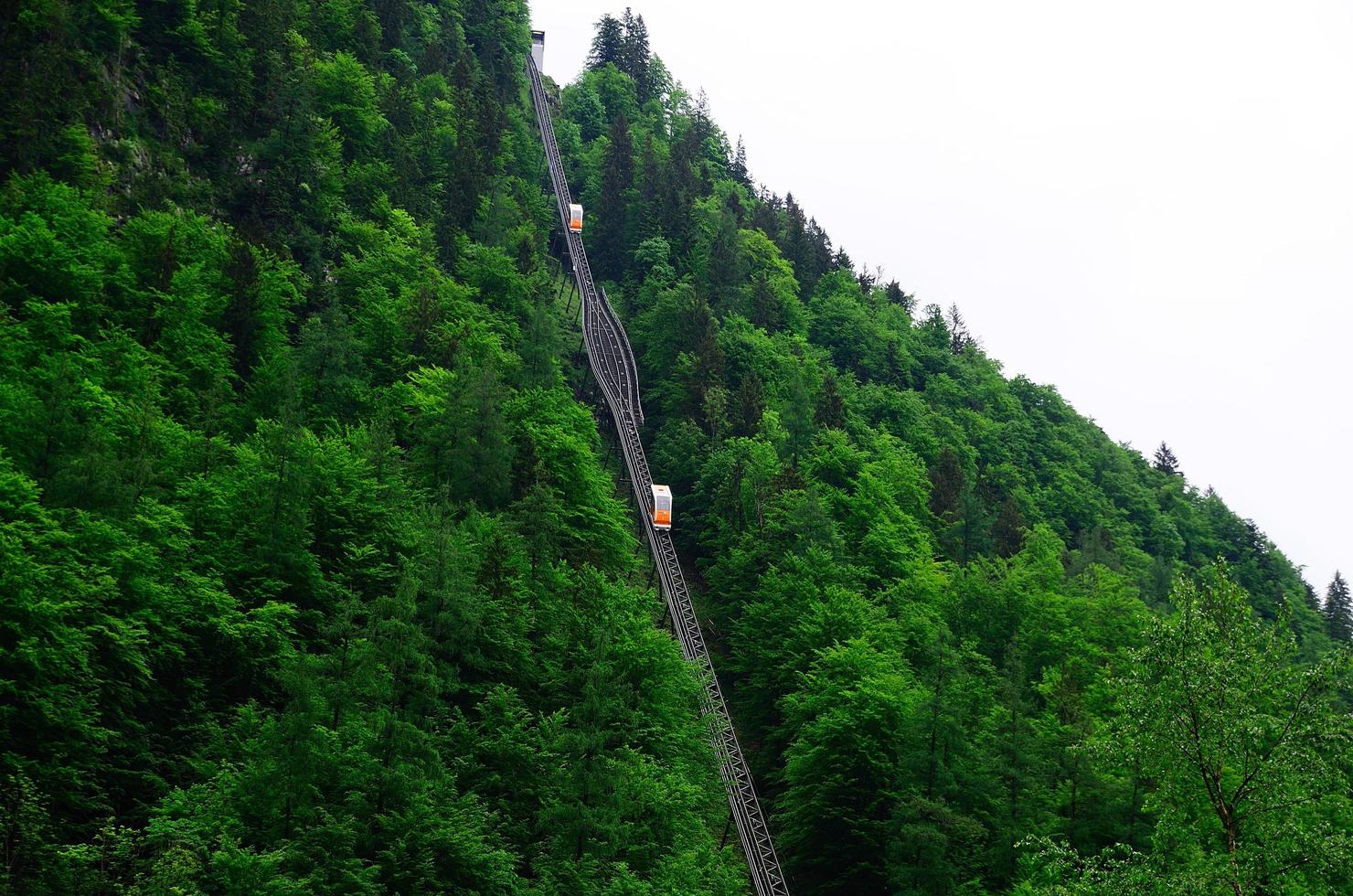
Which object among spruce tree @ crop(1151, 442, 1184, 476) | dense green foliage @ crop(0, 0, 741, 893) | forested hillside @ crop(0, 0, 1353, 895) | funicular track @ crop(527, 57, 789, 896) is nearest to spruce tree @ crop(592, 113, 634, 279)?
funicular track @ crop(527, 57, 789, 896)

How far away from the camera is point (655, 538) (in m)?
52.5

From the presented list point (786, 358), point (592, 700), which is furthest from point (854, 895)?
point (786, 358)

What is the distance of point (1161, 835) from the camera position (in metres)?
22.0

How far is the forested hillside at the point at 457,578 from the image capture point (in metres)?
23.0

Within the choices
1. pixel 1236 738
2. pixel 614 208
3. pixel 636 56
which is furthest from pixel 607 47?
pixel 1236 738

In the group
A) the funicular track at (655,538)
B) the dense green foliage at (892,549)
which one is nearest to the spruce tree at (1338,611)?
the dense green foliage at (892,549)

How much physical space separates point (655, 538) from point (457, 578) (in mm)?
22214

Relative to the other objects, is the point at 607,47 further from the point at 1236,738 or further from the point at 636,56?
the point at 1236,738

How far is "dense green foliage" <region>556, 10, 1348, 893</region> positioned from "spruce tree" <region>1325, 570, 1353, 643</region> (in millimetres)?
1777

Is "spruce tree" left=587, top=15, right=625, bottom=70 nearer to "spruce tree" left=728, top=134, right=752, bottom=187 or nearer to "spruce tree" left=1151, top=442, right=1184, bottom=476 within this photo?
"spruce tree" left=728, top=134, right=752, bottom=187

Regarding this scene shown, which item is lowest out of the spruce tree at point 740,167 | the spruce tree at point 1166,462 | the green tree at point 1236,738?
the green tree at point 1236,738

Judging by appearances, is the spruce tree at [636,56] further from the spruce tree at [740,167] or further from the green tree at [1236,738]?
the green tree at [1236,738]

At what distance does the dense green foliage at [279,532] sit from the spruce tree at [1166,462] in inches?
2935

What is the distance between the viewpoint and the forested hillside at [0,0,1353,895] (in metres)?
23.0
